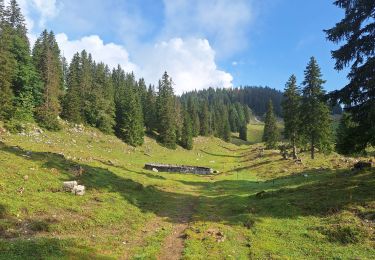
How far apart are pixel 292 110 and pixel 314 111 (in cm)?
520

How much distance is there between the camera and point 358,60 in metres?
23.5

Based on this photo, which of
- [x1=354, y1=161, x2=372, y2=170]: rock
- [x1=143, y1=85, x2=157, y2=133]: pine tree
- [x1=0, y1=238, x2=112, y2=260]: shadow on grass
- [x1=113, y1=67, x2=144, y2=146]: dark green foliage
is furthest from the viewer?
[x1=143, y1=85, x2=157, y2=133]: pine tree

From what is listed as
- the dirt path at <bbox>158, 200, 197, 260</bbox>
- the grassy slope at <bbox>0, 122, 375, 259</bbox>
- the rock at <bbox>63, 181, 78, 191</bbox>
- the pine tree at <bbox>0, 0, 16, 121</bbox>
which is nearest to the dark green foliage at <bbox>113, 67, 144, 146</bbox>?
the pine tree at <bbox>0, 0, 16, 121</bbox>

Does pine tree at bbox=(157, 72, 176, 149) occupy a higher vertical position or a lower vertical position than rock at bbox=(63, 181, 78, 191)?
higher

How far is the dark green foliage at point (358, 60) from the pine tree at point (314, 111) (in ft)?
109

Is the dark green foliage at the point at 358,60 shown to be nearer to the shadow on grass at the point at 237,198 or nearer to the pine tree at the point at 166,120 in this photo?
the shadow on grass at the point at 237,198

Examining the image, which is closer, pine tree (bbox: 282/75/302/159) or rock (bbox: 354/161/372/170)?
rock (bbox: 354/161/372/170)

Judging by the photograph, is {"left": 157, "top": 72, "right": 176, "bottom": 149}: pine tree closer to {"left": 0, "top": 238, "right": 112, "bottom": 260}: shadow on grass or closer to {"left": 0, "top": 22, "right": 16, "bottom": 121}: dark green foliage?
{"left": 0, "top": 22, "right": 16, "bottom": 121}: dark green foliage

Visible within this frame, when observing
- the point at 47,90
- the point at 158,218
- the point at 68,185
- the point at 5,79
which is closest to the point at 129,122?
the point at 47,90

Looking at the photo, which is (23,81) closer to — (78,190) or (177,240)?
(78,190)

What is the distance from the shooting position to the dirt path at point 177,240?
1565 centimetres

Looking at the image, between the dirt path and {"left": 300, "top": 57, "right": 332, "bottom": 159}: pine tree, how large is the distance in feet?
127

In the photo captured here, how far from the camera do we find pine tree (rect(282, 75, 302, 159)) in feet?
198

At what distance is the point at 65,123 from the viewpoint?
229 ft
